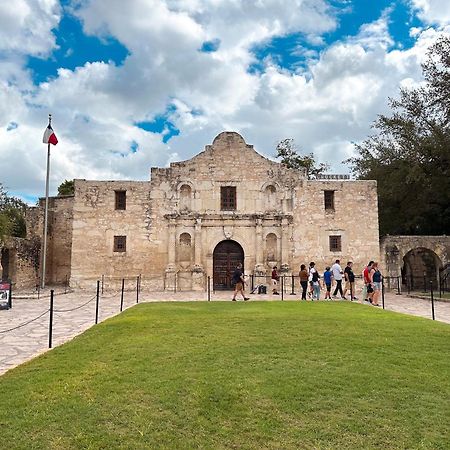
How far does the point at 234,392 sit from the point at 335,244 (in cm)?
2028

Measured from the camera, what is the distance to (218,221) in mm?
24844

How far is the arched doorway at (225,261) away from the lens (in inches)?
976

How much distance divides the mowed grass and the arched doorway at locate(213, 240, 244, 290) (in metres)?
15.7

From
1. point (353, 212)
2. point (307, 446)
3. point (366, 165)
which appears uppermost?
point (366, 165)

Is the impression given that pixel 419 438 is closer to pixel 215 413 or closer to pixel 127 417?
pixel 215 413

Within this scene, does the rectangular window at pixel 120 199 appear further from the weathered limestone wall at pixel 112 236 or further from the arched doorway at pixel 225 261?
the arched doorway at pixel 225 261

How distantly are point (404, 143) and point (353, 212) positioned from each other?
772cm

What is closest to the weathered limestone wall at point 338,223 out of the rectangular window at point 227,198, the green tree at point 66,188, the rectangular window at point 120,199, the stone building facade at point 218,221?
the stone building facade at point 218,221

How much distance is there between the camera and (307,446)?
14.0ft

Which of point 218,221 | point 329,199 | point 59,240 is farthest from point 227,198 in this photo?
point 59,240

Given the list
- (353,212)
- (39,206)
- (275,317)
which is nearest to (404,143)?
(353,212)

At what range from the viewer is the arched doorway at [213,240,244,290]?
24.8 metres

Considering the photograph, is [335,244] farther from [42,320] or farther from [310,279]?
[42,320]

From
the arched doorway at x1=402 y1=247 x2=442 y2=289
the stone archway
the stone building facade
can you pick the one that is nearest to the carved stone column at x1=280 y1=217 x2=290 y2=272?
the stone building facade
